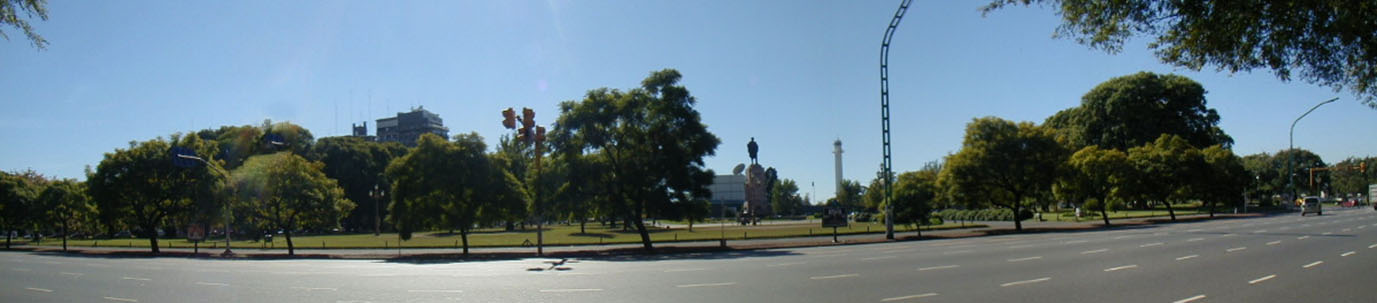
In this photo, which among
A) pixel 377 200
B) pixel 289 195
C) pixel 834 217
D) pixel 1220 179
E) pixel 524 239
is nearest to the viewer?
pixel 834 217

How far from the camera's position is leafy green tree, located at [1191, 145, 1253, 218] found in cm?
5622

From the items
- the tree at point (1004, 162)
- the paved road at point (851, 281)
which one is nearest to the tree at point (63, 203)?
the paved road at point (851, 281)

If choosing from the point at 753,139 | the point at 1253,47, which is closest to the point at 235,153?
the point at 753,139

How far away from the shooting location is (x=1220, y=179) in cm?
5706

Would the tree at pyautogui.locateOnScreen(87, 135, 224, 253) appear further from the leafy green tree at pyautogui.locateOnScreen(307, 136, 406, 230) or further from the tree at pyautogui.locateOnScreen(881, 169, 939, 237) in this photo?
the tree at pyautogui.locateOnScreen(881, 169, 939, 237)

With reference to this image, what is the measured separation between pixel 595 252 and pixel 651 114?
23.6ft

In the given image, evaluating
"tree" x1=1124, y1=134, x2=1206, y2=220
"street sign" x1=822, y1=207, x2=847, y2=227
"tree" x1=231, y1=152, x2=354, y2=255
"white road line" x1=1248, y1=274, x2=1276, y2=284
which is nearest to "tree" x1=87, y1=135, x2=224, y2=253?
"tree" x1=231, y1=152, x2=354, y2=255

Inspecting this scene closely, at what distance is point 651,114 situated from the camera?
34531 mm

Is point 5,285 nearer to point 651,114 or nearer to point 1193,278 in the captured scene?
point 651,114

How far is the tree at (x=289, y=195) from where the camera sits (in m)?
38.7

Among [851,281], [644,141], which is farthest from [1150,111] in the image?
[851,281]

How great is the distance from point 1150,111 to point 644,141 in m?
62.2

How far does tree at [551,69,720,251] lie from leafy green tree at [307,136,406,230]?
50.9 metres

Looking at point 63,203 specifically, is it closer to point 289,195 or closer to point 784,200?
point 289,195
